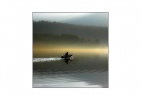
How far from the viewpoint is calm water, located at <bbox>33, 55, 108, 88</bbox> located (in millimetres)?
5887

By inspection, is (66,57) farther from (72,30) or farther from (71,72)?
(72,30)

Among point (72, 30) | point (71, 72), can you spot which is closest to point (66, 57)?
point (71, 72)

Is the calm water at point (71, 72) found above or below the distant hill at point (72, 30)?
below

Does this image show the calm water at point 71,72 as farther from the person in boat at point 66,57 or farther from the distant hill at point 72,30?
the distant hill at point 72,30

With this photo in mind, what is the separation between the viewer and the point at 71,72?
5918mm

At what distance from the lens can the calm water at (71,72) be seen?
5887 mm

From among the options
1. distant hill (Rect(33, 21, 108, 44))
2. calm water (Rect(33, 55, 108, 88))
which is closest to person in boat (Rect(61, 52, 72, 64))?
calm water (Rect(33, 55, 108, 88))

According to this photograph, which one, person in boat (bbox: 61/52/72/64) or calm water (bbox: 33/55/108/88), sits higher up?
person in boat (bbox: 61/52/72/64)

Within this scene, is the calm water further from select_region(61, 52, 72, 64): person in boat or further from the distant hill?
Result: the distant hill

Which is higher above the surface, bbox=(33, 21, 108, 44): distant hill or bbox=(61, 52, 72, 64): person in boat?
bbox=(33, 21, 108, 44): distant hill

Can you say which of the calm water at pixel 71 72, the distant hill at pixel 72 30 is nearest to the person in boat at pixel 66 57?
the calm water at pixel 71 72

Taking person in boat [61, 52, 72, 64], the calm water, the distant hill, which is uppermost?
the distant hill
